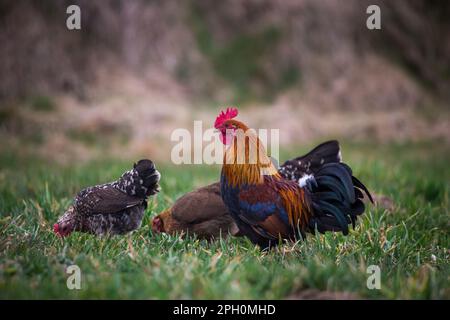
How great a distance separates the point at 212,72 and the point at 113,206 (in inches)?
575

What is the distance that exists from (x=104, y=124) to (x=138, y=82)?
337 centimetres

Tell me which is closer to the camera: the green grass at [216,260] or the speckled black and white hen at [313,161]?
the green grass at [216,260]

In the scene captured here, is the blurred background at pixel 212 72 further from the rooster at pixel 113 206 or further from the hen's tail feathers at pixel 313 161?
the hen's tail feathers at pixel 313 161

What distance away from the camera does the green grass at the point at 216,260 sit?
138 inches

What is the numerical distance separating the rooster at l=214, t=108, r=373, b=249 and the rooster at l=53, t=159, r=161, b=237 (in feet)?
3.14

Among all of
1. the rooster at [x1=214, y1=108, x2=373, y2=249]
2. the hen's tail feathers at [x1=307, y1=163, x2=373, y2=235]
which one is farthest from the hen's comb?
the hen's tail feathers at [x1=307, y1=163, x2=373, y2=235]

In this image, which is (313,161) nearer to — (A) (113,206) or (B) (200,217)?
(B) (200,217)

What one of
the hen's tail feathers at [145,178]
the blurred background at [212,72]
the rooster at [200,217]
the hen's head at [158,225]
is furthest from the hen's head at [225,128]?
the blurred background at [212,72]

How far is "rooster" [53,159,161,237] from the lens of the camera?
488cm

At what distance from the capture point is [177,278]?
3.60m

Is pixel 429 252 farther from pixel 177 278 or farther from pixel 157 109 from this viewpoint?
pixel 157 109

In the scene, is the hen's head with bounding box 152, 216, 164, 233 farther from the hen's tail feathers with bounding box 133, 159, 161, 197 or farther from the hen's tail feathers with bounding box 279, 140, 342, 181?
the hen's tail feathers with bounding box 279, 140, 342, 181

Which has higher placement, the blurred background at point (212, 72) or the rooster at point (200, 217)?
the blurred background at point (212, 72)
